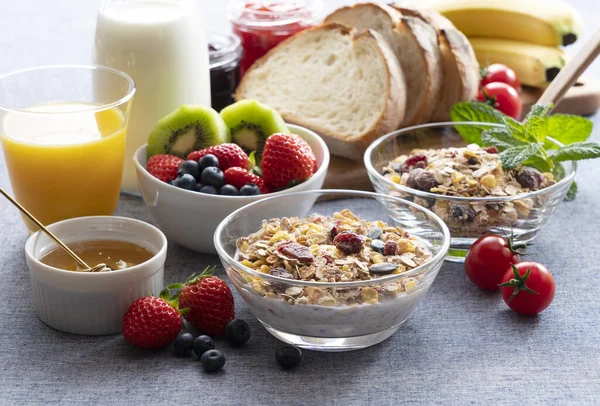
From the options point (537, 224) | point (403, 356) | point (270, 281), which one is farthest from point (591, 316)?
point (270, 281)

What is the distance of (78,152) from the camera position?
2.19 metres

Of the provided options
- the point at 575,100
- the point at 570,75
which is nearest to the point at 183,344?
the point at 570,75

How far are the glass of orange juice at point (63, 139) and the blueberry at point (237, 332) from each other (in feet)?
2.19

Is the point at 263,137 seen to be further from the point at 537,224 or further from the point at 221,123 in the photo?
the point at 537,224

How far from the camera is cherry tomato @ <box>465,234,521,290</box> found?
2043 mm

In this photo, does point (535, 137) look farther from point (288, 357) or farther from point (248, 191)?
point (288, 357)

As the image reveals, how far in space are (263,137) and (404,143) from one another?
0.46m

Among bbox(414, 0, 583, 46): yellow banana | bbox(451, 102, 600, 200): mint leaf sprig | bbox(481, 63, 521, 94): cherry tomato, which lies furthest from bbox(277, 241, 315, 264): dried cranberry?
bbox(414, 0, 583, 46): yellow banana

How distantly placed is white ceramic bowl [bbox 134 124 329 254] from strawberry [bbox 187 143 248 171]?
0.40 ft

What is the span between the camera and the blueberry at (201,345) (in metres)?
1.79

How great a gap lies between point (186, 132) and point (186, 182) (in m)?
0.24

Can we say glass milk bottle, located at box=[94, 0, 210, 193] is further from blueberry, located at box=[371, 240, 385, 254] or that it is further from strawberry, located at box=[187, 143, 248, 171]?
blueberry, located at box=[371, 240, 385, 254]

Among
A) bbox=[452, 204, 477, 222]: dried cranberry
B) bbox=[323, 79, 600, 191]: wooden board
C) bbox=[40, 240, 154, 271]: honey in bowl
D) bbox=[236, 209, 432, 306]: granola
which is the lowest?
bbox=[323, 79, 600, 191]: wooden board

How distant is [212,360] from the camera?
174 centimetres
